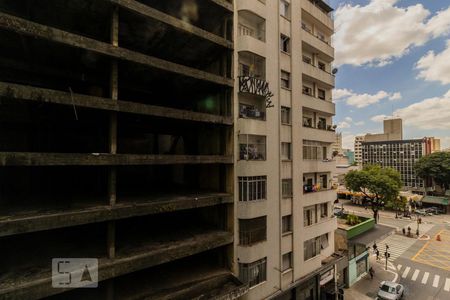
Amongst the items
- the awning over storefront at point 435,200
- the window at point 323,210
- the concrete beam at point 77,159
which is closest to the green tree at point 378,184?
the awning over storefront at point 435,200

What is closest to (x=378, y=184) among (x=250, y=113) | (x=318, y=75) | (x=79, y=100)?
(x=318, y=75)

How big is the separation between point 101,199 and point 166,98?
9.15 meters

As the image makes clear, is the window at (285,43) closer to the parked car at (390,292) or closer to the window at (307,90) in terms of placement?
the window at (307,90)

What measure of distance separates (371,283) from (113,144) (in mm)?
31210

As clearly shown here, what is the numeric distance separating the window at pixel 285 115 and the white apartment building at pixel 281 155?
0.07 m

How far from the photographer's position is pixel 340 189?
7562 centimetres

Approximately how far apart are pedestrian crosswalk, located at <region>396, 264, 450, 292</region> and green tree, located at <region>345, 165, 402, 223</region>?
45.7 feet

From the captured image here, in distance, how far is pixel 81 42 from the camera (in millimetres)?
9852

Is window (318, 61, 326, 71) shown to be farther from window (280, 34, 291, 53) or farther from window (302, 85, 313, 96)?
window (280, 34, 291, 53)

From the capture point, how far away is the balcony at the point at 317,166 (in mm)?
19500

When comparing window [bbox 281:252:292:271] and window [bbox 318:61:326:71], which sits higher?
window [bbox 318:61:326:71]

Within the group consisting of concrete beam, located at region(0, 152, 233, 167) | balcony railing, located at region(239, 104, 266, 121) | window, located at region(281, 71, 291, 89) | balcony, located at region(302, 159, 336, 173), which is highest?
window, located at region(281, 71, 291, 89)

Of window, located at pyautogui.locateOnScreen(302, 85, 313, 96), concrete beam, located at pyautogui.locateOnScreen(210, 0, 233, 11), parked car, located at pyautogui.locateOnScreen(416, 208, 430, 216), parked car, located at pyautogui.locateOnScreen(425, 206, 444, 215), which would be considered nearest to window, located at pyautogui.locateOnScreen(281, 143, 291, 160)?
window, located at pyautogui.locateOnScreen(302, 85, 313, 96)

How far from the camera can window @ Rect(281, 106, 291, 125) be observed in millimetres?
18094
